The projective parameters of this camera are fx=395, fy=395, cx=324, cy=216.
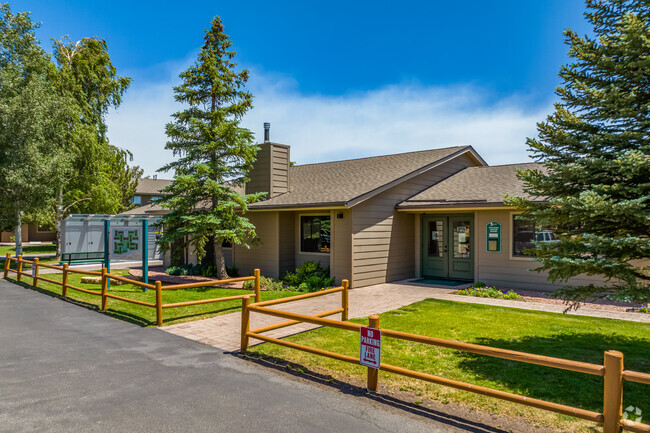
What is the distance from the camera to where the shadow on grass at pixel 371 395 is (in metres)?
4.06

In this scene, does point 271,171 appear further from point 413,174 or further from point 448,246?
point 448,246

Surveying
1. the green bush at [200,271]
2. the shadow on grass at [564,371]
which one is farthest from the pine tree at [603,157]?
the green bush at [200,271]

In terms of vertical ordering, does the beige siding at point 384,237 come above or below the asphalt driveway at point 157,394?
above

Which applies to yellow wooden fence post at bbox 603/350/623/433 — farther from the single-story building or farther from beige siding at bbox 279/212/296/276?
beige siding at bbox 279/212/296/276

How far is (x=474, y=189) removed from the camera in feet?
45.9

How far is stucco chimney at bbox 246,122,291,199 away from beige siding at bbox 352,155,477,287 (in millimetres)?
4272

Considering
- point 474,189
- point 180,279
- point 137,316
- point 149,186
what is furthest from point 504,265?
point 149,186

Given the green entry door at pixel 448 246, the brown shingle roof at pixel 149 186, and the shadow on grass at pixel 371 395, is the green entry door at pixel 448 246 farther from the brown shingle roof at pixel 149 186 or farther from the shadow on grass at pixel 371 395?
the brown shingle roof at pixel 149 186

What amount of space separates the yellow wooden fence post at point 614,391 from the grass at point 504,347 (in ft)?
1.97

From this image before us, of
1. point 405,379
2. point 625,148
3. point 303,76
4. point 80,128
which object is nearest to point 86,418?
point 405,379

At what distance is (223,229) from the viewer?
522 inches

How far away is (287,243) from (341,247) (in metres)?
2.75

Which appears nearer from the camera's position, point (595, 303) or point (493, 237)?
point (595, 303)

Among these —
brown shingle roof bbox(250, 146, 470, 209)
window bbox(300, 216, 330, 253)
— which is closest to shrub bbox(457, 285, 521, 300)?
brown shingle roof bbox(250, 146, 470, 209)
